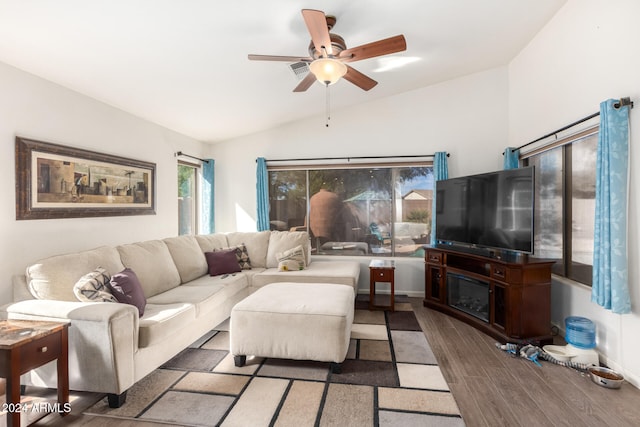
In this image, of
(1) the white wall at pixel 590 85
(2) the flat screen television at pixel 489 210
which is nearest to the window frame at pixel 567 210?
(1) the white wall at pixel 590 85

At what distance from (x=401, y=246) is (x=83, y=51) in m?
4.34

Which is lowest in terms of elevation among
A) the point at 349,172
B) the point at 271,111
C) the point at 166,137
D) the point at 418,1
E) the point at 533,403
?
the point at 533,403

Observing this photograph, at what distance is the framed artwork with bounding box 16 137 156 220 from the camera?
2.61 meters

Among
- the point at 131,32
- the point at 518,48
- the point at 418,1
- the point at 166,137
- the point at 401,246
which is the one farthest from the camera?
the point at 401,246

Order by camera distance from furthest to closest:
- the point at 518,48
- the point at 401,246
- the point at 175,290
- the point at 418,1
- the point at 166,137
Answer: the point at 401,246, the point at 166,137, the point at 518,48, the point at 175,290, the point at 418,1

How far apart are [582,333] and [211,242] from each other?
4179 millimetres

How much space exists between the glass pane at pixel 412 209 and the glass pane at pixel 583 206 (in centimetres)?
186

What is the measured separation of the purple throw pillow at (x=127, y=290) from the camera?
2.48 meters

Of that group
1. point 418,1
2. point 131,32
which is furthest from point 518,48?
point 131,32

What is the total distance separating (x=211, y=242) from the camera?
4.51m

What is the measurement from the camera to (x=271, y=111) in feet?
14.6

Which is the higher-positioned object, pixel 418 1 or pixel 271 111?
pixel 418 1

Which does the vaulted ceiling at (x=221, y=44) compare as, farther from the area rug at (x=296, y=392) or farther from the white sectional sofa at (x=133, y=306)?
the area rug at (x=296, y=392)

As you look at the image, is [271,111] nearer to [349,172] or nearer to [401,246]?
[349,172]
